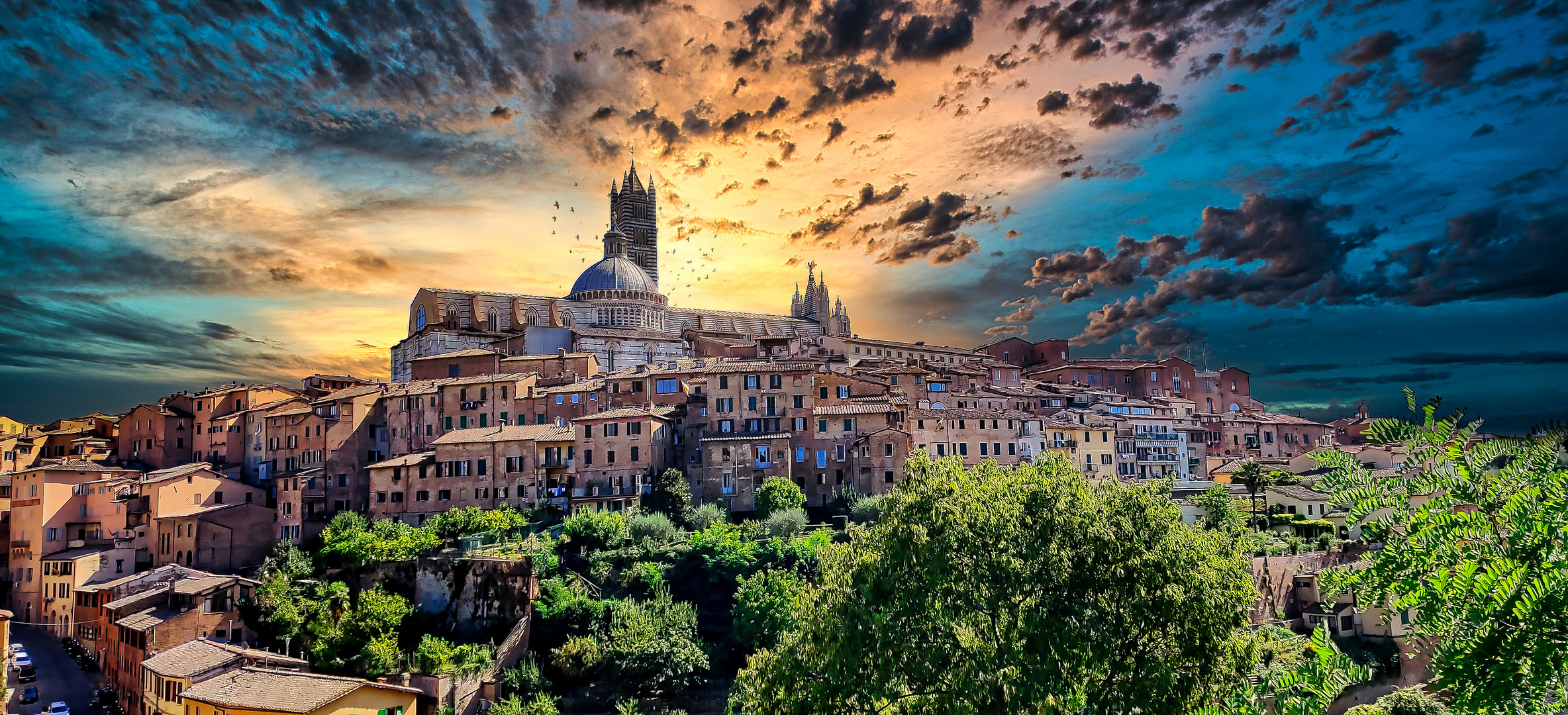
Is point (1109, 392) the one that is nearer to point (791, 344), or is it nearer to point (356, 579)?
point (791, 344)

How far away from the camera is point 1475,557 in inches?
328

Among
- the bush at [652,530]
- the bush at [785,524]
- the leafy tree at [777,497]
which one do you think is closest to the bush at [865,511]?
the bush at [785,524]

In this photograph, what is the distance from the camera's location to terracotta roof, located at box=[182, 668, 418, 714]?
33.5 meters

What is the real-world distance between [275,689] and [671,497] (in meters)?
18.7

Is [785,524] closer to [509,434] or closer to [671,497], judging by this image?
[671,497]

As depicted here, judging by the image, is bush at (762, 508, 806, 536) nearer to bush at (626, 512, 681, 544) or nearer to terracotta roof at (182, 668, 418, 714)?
bush at (626, 512, 681, 544)

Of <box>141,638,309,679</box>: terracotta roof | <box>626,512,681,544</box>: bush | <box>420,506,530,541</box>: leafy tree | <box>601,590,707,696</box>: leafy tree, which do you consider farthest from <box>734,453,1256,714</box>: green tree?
<box>420,506,530,541</box>: leafy tree

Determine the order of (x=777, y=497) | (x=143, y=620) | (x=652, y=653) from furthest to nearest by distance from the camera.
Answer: (x=777, y=497)
(x=143, y=620)
(x=652, y=653)

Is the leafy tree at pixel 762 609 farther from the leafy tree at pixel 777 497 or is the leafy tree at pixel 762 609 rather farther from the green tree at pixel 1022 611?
the green tree at pixel 1022 611

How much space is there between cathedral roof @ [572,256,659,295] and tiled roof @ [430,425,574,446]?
40.9 m

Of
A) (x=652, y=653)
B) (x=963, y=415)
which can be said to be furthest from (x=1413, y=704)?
(x=963, y=415)

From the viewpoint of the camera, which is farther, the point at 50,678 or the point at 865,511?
the point at 865,511

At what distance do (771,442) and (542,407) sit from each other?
51.0 ft

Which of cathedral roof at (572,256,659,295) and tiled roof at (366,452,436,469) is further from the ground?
cathedral roof at (572,256,659,295)
